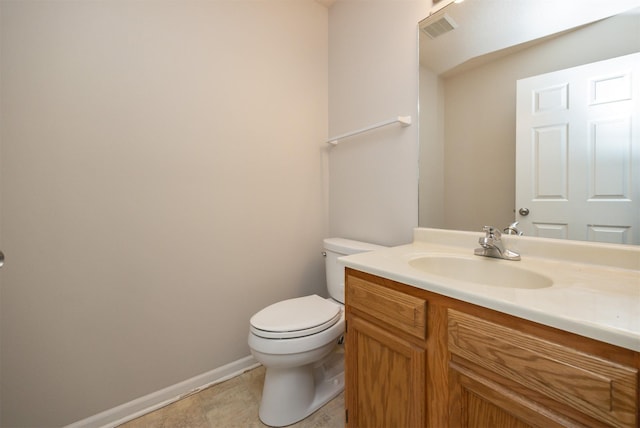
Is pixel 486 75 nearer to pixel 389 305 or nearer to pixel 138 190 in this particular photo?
pixel 389 305

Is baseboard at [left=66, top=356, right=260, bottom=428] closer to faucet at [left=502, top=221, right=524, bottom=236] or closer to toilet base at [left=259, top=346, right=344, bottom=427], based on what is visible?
toilet base at [left=259, top=346, right=344, bottom=427]

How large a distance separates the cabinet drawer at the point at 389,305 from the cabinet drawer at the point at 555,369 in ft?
0.35

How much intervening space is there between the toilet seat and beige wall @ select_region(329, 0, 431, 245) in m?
0.54

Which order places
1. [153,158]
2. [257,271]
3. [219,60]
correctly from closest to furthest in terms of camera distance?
[153,158]
[219,60]
[257,271]

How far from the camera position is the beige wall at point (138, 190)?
3.30ft

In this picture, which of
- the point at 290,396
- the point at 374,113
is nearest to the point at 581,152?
the point at 374,113

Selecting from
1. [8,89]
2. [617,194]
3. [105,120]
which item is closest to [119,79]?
[105,120]

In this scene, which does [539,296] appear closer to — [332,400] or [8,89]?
[332,400]

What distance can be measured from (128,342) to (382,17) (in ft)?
7.17

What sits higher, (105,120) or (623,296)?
(105,120)

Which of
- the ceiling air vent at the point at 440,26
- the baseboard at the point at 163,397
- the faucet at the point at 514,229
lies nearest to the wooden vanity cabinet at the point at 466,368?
the faucet at the point at 514,229

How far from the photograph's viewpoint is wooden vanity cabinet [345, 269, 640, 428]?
44cm

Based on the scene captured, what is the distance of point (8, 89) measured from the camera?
97 cm

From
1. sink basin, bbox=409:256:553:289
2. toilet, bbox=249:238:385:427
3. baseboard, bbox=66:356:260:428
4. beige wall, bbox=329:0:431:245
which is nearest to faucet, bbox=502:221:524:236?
sink basin, bbox=409:256:553:289
